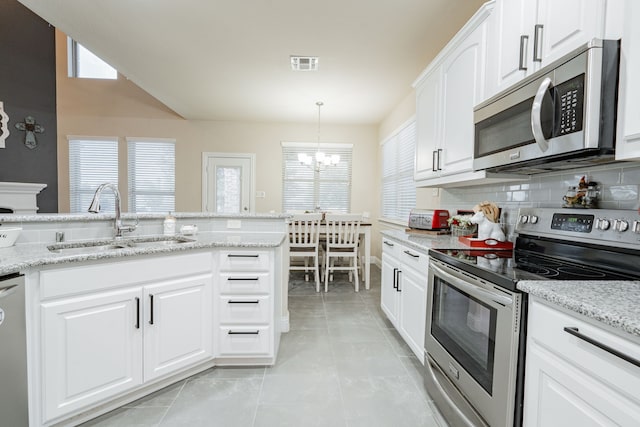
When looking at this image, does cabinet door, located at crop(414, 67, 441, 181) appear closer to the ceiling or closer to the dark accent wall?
the ceiling

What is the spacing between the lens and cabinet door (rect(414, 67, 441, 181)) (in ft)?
7.32

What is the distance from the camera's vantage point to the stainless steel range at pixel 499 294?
103cm

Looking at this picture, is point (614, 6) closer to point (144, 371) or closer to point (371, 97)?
point (144, 371)

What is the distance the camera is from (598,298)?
0.79 m

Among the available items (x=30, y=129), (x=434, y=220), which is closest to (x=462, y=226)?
(x=434, y=220)

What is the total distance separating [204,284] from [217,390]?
63 centimetres

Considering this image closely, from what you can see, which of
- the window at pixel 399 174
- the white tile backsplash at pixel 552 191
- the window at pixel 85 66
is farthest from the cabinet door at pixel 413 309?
the window at pixel 85 66

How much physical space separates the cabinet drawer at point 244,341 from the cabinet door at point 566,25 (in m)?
2.13

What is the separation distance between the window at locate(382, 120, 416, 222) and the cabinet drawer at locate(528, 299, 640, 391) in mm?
2833

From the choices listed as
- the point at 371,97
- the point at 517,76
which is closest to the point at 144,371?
the point at 517,76

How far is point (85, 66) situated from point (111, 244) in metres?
5.24

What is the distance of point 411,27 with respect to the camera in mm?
2443

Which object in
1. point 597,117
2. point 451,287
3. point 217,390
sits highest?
point 597,117

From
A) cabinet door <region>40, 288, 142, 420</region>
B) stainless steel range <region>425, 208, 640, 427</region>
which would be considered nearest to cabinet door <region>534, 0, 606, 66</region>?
stainless steel range <region>425, 208, 640, 427</region>
